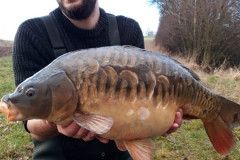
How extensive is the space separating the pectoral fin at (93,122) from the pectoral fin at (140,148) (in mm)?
229

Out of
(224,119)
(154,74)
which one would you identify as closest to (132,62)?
(154,74)

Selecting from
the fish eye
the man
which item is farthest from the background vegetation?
the fish eye

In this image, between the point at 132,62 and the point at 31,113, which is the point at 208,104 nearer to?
the point at 132,62

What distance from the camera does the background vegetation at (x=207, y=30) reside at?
1260 cm

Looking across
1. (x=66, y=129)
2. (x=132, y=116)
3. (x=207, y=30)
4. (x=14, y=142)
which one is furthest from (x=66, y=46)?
(x=207, y=30)

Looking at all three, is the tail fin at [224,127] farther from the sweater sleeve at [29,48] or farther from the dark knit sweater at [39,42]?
the sweater sleeve at [29,48]

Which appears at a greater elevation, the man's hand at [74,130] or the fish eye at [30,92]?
the fish eye at [30,92]

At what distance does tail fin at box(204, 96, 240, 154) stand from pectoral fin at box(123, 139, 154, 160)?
489mm

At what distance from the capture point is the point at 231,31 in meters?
13.0

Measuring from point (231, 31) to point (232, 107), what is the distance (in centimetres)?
1192

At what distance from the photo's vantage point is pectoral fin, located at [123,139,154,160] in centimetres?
157

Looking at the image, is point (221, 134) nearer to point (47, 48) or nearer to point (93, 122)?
point (93, 122)

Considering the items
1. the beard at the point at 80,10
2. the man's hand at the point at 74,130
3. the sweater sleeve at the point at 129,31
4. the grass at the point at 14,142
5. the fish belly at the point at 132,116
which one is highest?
the beard at the point at 80,10

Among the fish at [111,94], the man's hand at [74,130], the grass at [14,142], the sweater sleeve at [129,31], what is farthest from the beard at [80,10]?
the grass at [14,142]
